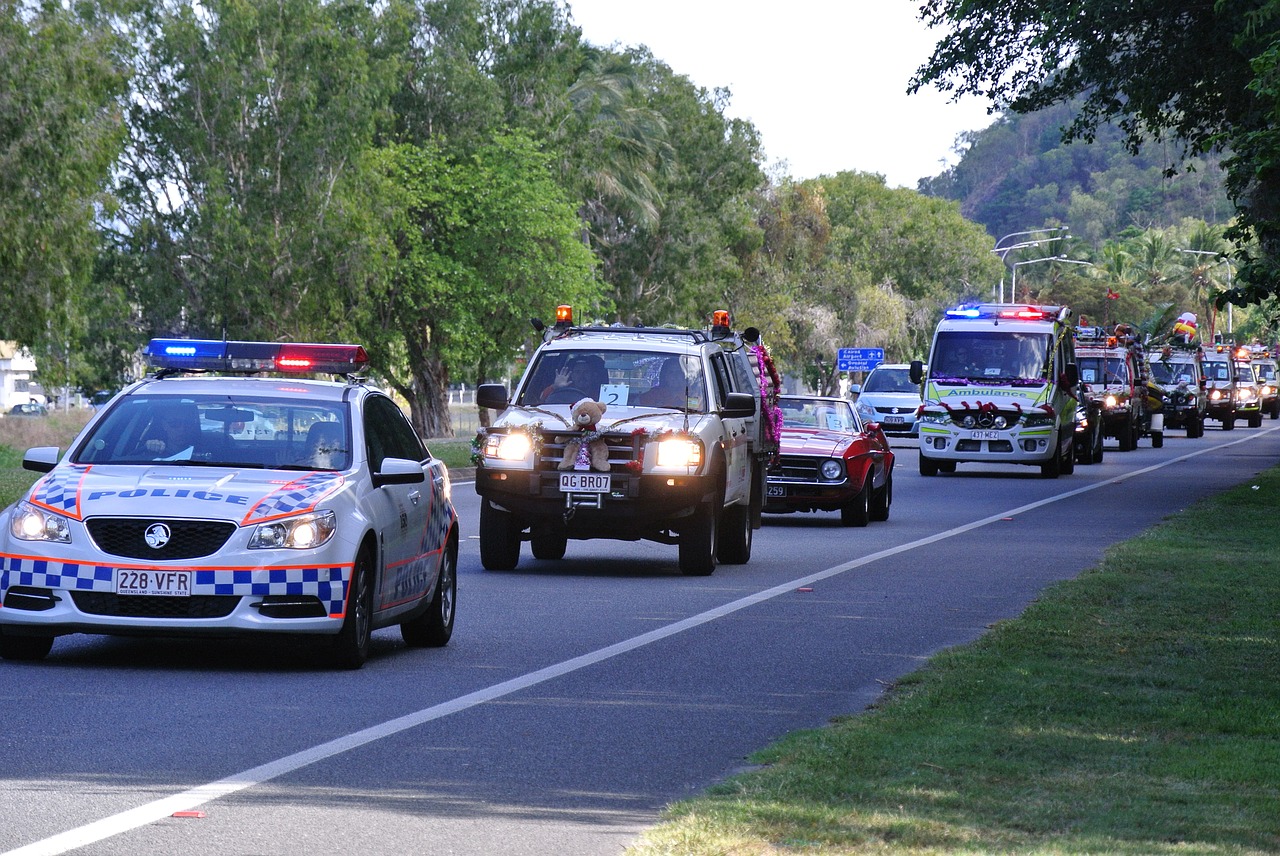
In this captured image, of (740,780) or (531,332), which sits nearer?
(740,780)

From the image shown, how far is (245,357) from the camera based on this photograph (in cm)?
1205

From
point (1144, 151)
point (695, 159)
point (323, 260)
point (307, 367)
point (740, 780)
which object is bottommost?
point (740, 780)

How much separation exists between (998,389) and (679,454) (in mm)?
19064

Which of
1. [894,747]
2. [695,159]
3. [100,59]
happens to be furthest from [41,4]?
[695,159]

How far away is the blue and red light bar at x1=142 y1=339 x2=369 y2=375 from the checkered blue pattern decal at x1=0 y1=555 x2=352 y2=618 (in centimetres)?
191

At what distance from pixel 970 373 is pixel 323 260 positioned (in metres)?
18.4

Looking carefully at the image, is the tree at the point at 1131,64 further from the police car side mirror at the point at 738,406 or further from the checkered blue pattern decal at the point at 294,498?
the checkered blue pattern decal at the point at 294,498

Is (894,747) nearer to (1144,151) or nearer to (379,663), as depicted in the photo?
(379,663)

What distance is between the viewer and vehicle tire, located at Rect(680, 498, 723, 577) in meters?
16.7

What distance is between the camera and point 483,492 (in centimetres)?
1673

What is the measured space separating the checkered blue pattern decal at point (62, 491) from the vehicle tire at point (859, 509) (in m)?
13.5

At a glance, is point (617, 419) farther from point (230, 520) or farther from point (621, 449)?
point (230, 520)

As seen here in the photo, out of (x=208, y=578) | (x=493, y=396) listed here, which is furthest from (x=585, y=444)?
(x=208, y=578)

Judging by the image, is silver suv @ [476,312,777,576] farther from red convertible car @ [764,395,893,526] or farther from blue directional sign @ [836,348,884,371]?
blue directional sign @ [836,348,884,371]
